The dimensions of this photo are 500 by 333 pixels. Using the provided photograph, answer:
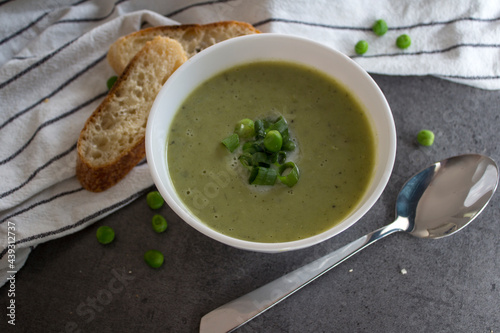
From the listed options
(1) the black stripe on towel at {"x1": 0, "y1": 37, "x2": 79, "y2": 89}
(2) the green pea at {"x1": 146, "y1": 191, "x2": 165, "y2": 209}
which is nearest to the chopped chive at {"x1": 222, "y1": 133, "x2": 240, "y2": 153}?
(2) the green pea at {"x1": 146, "y1": 191, "x2": 165, "y2": 209}

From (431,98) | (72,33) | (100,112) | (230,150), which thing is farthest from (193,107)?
(431,98)

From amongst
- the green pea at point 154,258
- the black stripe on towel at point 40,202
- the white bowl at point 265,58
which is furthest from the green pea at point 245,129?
the black stripe on towel at point 40,202

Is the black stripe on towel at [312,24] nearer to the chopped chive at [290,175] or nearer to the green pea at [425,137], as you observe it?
the green pea at [425,137]

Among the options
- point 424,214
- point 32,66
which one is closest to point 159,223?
point 32,66

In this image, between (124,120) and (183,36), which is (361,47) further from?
(124,120)

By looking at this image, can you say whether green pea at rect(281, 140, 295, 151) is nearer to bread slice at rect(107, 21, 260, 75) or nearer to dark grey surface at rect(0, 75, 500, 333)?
dark grey surface at rect(0, 75, 500, 333)

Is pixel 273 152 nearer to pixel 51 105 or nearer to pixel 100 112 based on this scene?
pixel 100 112
